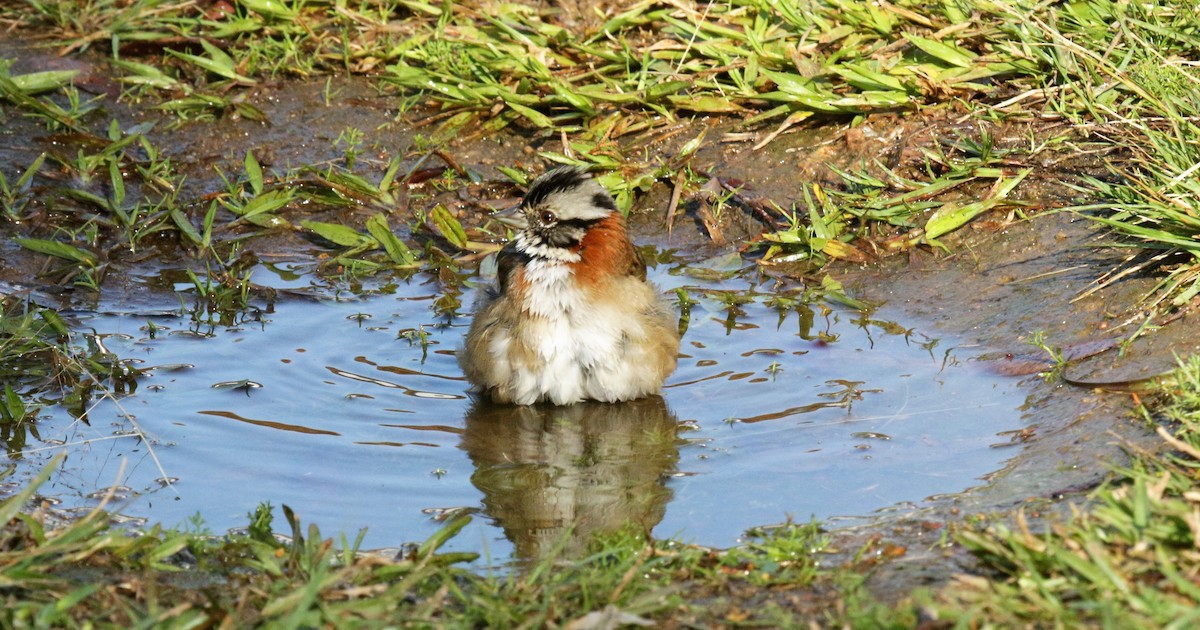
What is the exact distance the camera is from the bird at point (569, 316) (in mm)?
5875

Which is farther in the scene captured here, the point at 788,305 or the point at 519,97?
the point at 519,97

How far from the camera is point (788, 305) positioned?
6.82 metres

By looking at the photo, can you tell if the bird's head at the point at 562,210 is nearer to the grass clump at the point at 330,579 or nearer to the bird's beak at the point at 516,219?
the bird's beak at the point at 516,219

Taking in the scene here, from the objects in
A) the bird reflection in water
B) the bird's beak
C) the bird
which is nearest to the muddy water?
the bird reflection in water

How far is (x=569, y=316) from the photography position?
5902mm

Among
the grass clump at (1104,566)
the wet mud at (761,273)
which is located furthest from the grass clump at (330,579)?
the grass clump at (1104,566)

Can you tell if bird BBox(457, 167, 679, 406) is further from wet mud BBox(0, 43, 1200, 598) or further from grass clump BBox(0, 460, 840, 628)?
grass clump BBox(0, 460, 840, 628)

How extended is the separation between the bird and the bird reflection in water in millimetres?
91

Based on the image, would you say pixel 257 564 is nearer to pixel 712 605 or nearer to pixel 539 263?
pixel 712 605

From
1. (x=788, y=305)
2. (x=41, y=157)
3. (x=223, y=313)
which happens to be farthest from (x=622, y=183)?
(x=41, y=157)

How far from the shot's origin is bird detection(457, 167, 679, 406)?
5875 mm

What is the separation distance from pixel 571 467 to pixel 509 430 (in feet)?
1.91

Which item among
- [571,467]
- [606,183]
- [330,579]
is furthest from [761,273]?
[330,579]

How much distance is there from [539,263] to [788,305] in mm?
1440
